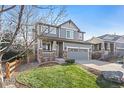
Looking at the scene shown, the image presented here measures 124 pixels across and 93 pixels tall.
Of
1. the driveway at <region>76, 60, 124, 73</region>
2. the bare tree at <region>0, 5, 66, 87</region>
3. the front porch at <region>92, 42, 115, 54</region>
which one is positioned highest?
the bare tree at <region>0, 5, 66, 87</region>

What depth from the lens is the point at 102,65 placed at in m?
4.34

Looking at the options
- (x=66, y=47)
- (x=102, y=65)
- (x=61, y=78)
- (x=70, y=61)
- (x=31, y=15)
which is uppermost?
(x=31, y=15)

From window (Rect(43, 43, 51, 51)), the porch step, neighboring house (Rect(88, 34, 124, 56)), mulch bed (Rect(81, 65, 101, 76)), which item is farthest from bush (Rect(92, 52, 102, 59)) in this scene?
window (Rect(43, 43, 51, 51))

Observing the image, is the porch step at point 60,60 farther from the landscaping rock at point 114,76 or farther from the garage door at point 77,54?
the landscaping rock at point 114,76

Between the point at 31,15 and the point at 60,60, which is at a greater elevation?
the point at 31,15

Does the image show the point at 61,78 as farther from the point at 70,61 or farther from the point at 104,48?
the point at 104,48

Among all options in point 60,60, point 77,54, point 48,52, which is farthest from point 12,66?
point 77,54

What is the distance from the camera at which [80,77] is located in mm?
4031

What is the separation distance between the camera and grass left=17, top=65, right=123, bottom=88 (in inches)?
144

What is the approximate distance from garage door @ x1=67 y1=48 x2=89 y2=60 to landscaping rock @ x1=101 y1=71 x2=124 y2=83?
51 centimetres

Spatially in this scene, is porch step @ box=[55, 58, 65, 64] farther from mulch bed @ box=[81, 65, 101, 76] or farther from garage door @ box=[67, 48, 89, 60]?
mulch bed @ box=[81, 65, 101, 76]

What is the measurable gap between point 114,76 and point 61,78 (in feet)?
3.43
